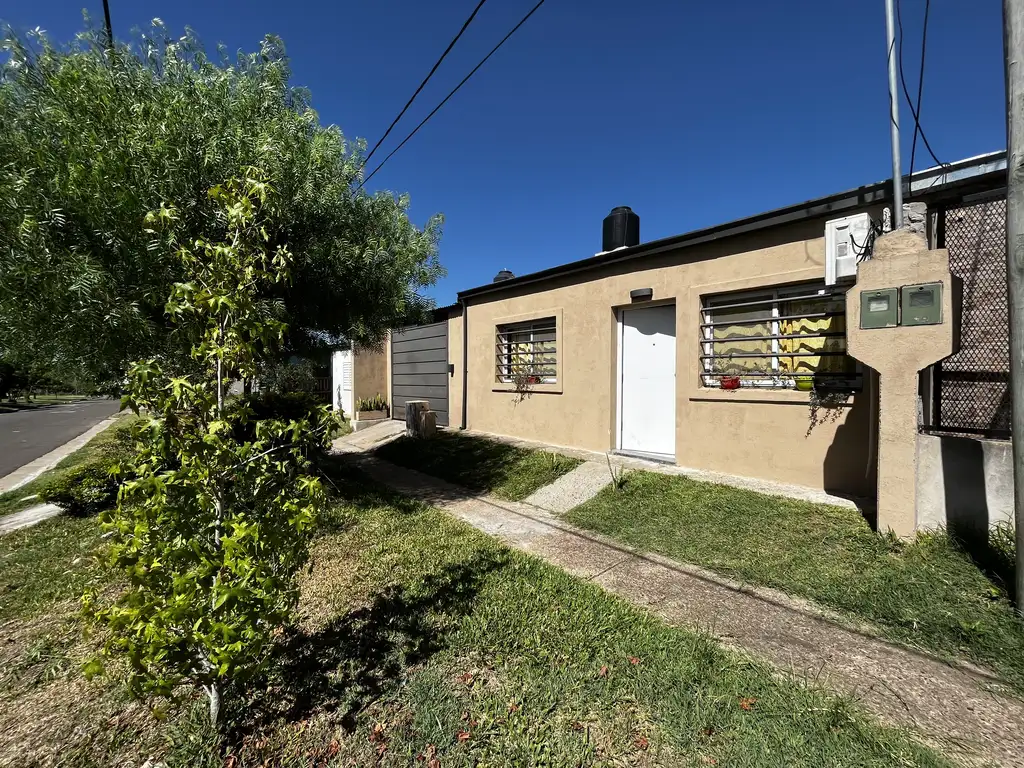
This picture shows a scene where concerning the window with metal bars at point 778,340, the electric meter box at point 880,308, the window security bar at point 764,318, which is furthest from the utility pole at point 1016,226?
the window security bar at point 764,318

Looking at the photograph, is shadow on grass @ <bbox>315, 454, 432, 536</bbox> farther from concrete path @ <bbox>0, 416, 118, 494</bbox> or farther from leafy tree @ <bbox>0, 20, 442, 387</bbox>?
concrete path @ <bbox>0, 416, 118, 494</bbox>

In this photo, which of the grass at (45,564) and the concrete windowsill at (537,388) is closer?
the grass at (45,564)

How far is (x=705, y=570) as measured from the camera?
376 centimetres

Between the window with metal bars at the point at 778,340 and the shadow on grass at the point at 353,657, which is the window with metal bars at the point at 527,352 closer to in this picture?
the window with metal bars at the point at 778,340

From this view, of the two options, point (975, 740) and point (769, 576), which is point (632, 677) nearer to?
point (975, 740)

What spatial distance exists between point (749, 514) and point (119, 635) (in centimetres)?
482

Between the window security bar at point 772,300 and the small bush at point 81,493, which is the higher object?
the window security bar at point 772,300

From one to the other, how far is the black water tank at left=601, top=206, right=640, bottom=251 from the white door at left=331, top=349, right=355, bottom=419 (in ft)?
28.3

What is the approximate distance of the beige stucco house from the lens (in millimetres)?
4836

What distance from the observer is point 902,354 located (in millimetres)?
3867

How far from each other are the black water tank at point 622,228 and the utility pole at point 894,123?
15.9 feet

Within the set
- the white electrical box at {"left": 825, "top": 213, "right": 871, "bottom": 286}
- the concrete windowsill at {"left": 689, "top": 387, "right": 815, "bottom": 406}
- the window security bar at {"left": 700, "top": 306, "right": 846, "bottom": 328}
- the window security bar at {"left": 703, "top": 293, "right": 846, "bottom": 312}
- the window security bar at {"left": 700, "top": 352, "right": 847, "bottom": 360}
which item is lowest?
the concrete windowsill at {"left": 689, "top": 387, "right": 815, "bottom": 406}

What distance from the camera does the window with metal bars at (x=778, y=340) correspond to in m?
5.16

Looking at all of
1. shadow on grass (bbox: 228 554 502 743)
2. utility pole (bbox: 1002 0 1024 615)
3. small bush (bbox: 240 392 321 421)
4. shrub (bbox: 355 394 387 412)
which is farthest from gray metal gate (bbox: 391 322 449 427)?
utility pole (bbox: 1002 0 1024 615)
